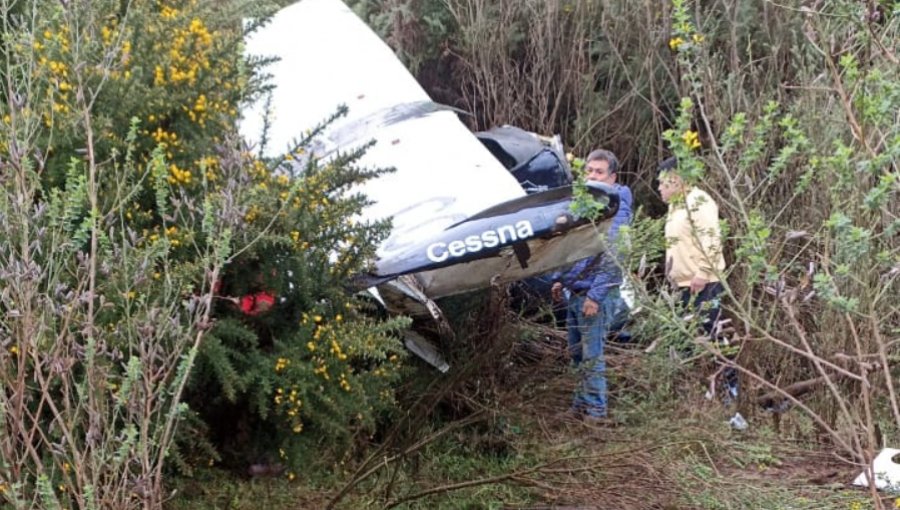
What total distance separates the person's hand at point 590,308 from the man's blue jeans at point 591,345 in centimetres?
2

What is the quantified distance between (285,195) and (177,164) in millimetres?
538

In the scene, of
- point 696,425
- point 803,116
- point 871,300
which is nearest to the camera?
point 871,300

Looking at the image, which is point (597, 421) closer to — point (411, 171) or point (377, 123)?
point (411, 171)

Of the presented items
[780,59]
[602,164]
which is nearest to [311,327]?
[602,164]

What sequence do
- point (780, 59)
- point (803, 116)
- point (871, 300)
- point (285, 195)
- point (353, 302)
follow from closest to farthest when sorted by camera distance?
1. point (871, 300)
2. point (285, 195)
3. point (353, 302)
4. point (803, 116)
5. point (780, 59)

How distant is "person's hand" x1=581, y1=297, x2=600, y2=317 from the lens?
19.9 feet

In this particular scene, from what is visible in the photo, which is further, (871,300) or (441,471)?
(441,471)

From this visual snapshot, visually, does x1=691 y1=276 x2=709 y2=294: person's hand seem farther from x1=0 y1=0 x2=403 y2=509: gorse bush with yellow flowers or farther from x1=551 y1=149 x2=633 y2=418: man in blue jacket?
x1=0 y1=0 x2=403 y2=509: gorse bush with yellow flowers

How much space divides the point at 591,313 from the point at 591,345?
0.58 feet

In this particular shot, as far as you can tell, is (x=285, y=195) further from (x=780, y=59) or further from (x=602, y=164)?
(x=780, y=59)

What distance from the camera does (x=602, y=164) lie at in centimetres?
751

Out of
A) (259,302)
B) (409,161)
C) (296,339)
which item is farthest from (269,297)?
Result: (409,161)

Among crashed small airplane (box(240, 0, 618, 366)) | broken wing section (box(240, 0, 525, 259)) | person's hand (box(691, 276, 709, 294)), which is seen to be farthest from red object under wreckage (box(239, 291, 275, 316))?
person's hand (box(691, 276, 709, 294))

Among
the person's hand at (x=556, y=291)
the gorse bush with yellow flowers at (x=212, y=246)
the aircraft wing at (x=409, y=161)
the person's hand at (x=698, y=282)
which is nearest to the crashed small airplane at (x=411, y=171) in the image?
the aircraft wing at (x=409, y=161)
